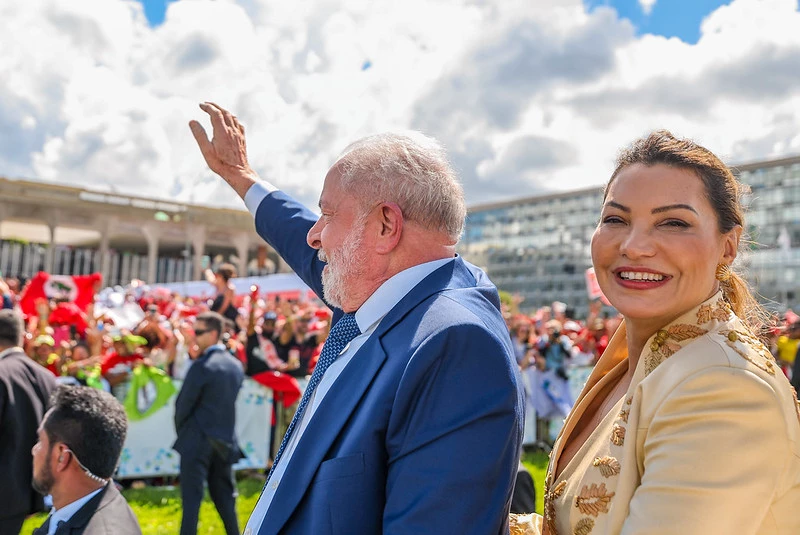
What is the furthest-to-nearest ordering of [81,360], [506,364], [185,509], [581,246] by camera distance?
[581,246]
[81,360]
[185,509]
[506,364]

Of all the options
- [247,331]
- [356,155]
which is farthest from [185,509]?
[356,155]

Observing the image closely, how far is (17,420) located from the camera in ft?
14.9

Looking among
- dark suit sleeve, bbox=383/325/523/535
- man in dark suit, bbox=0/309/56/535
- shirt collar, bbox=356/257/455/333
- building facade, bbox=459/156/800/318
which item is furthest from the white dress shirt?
building facade, bbox=459/156/800/318

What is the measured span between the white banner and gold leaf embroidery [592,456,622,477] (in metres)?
7.25

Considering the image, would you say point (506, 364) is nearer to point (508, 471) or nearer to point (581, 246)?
point (508, 471)

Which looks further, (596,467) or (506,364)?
(506,364)

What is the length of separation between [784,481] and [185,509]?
5.39m

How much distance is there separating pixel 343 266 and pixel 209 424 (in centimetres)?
468

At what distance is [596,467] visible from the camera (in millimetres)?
1559

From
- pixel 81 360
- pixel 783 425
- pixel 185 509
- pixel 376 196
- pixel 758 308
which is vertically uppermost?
pixel 376 196

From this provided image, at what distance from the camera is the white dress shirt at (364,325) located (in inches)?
71.5

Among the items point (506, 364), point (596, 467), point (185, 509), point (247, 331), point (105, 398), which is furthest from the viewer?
point (247, 331)

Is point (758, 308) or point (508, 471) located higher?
point (758, 308)

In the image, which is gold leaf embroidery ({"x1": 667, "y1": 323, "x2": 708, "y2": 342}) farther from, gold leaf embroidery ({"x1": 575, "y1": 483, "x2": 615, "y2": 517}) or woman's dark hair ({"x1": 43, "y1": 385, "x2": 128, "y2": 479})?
woman's dark hair ({"x1": 43, "y1": 385, "x2": 128, "y2": 479})
